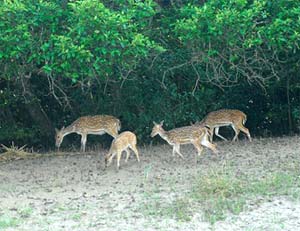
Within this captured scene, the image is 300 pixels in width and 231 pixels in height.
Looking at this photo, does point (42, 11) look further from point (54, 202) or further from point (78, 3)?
point (54, 202)

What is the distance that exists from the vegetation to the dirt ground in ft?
4.92

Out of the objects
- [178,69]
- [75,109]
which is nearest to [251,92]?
[178,69]

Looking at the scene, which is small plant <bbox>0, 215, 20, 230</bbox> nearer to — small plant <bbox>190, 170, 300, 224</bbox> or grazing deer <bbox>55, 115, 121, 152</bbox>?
small plant <bbox>190, 170, 300, 224</bbox>

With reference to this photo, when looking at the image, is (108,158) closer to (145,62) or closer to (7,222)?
(145,62)

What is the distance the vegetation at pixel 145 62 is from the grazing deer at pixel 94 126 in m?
0.71

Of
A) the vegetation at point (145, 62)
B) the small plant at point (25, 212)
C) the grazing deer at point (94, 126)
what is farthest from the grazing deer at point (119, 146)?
the small plant at point (25, 212)

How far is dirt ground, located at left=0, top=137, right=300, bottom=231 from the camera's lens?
29.9 ft

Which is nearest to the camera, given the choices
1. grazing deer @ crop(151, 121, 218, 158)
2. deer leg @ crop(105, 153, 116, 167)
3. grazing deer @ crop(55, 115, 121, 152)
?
deer leg @ crop(105, 153, 116, 167)

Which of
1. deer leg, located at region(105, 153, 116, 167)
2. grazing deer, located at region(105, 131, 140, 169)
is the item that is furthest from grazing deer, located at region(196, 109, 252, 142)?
deer leg, located at region(105, 153, 116, 167)

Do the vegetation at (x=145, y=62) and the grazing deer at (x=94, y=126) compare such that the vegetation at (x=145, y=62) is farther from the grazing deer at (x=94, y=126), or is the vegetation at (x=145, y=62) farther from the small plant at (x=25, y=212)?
the small plant at (x=25, y=212)

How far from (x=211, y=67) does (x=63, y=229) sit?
635cm

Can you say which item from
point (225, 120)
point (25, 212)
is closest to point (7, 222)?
point (25, 212)

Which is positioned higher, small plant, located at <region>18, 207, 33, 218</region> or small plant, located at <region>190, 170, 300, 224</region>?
small plant, located at <region>190, 170, 300, 224</region>

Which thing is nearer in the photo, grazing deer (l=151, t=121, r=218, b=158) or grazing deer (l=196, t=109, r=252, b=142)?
grazing deer (l=151, t=121, r=218, b=158)
